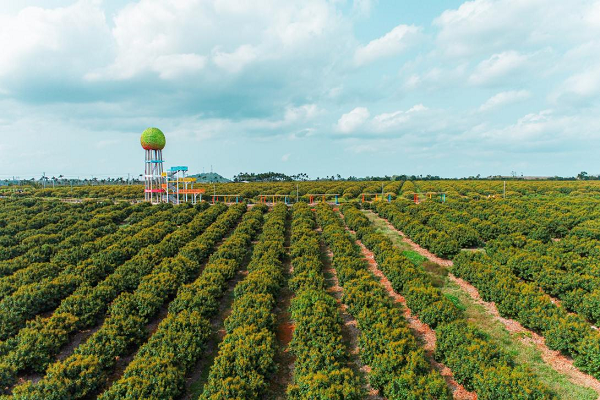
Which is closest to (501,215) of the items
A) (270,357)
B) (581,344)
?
(581,344)

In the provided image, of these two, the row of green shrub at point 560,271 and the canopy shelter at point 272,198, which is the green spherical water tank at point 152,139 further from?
the row of green shrub at point 560,271

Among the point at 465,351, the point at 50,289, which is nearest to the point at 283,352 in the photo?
the point at 465,351

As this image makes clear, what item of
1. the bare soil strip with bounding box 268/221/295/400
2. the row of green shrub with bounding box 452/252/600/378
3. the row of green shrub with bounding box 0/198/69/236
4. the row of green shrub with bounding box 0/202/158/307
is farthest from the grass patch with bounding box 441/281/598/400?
the row of green shrub with bounding box 0/198/69/236

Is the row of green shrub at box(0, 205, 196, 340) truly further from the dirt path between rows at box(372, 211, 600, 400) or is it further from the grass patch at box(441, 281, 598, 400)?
the dirt path between rows at box(372, 211, 600, 400)

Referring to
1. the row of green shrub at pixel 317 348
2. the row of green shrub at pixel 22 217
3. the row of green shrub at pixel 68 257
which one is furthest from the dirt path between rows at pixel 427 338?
the row of green shrub at pixel 22 217

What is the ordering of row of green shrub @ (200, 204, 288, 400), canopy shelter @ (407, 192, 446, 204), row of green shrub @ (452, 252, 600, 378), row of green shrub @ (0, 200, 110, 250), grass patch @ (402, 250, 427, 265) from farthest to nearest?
canopy shelter @ (407, 192, 446, 204) < row of green shrub @ (0, 200, 110, 250) < grass patch @ (402, 250, 427, 265) < row of green shrub @ (452, 252, 600, 378) < row of green shrub @ (200, 204, 288, 400)

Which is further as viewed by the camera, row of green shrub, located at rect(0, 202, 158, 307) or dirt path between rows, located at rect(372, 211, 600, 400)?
row of green shrub, located at rect(0, 202, 158, 307)

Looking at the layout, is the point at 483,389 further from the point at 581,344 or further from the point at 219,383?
the point at 219,383

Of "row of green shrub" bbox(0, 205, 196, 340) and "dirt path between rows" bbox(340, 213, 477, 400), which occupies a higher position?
"row of green shrub" bbox(0, 205, 196, 340)
